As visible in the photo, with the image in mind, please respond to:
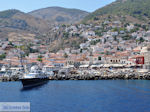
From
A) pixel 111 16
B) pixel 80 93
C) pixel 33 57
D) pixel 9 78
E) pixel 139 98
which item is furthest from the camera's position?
pixel 111 16

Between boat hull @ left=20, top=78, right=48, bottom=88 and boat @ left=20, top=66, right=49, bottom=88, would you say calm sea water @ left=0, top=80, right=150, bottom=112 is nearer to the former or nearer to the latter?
boat hull @ left=20, top=78, right=48, bottom=88

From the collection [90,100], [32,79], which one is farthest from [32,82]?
[90,100]

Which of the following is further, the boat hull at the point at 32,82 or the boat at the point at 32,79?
the boat at the point at 32,79

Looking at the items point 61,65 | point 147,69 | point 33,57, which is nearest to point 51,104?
point 147,69

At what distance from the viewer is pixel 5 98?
150 ft

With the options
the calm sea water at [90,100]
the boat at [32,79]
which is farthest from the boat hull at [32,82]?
the calm sea water at [90,100]

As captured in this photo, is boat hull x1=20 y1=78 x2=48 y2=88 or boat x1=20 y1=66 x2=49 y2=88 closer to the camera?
boat hull x1=20 y1=78 x2=48 y2=88

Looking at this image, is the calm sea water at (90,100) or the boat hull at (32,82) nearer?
the calm sea water at (90,100)

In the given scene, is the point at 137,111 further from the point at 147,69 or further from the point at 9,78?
the point at 147,69

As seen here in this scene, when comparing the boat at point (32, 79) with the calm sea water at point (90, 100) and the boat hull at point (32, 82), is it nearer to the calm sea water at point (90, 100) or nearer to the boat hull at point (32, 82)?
the boat hull at point (32, 82)

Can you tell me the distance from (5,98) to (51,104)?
911cm

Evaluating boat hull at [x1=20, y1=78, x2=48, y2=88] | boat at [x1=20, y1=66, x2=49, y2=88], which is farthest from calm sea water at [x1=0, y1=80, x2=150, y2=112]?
boat at [x1=20, y1=66, x2=49, y2=88]

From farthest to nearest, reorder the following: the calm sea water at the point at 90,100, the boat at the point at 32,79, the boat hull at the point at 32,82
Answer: the boat at the point at 32,79 → the boat hull at the point at 32,82 → the calm sea water at the point at 90,100

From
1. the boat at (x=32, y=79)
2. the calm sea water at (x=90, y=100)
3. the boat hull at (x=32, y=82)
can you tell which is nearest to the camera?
the calm sea water at (x=90, y=100)
